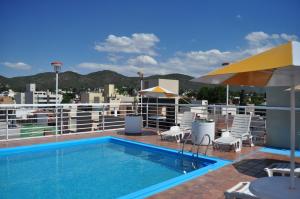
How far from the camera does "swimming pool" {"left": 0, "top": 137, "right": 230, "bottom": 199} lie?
5.24 metres

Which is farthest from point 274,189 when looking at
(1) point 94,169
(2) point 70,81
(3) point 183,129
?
(2) point 70,81

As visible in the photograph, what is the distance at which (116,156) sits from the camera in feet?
26.4

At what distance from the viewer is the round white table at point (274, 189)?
2807 millimetres

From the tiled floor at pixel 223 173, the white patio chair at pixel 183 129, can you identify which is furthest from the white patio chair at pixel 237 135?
the white patio chair at pixel 183 129

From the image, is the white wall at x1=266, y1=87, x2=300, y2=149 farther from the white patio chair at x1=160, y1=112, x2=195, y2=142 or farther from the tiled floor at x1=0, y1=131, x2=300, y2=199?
the white patio chair at x1=160, y1=112, x2=195, y2=142

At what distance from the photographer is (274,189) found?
296cm

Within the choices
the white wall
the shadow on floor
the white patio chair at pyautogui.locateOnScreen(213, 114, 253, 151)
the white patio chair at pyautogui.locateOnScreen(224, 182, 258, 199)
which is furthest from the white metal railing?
the white patio chair at pyautogui.locateOnScreen(224, 182, 258, 199)

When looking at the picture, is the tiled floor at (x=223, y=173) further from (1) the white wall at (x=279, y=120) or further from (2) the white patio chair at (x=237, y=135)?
(1) the white wall at (x=279, y=120)

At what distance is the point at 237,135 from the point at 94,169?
4130 mm

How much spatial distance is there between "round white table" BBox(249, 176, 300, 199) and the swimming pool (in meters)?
1.85

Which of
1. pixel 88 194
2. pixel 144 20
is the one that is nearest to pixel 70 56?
pixel 144 20

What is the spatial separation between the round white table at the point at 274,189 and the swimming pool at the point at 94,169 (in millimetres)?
1848

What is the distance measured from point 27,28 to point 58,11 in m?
9.32

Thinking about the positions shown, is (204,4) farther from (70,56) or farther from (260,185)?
(70,56)
